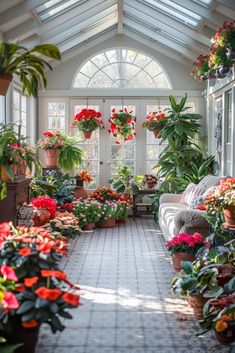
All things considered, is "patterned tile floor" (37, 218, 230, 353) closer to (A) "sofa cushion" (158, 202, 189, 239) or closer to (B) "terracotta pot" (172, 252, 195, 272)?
(B) "terracotta pot" (172, 252, 195, 272)

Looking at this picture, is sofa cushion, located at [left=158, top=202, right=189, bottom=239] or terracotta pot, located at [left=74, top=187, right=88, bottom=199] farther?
terracotta pot, located at [left=74, top=187, right=88, bottom=199]

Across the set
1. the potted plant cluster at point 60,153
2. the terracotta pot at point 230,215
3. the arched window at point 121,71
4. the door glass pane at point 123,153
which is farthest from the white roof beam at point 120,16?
the terracotta pot at point 230,215

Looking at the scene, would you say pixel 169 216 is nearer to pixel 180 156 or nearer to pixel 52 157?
pixel 180 156

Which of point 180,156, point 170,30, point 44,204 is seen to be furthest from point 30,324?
point 170,30

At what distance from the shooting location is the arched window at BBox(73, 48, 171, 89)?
10.0 meters

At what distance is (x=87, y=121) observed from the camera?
32.0ft

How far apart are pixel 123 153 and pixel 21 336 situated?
23.7 ft

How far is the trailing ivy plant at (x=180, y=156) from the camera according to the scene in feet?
28.1

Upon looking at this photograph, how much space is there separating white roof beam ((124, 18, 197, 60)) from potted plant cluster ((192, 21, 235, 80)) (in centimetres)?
136

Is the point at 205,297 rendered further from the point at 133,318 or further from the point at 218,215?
the point at 218,215

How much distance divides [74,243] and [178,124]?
2.68 meters

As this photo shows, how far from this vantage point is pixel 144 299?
4594 mm

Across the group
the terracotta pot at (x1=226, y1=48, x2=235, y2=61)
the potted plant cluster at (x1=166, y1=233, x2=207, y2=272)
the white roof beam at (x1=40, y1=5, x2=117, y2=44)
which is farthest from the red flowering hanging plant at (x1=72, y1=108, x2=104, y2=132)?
the potted plant cluster at (x1=166, y1=233, x2=207, y2=272)

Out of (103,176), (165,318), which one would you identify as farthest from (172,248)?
(103,176)
